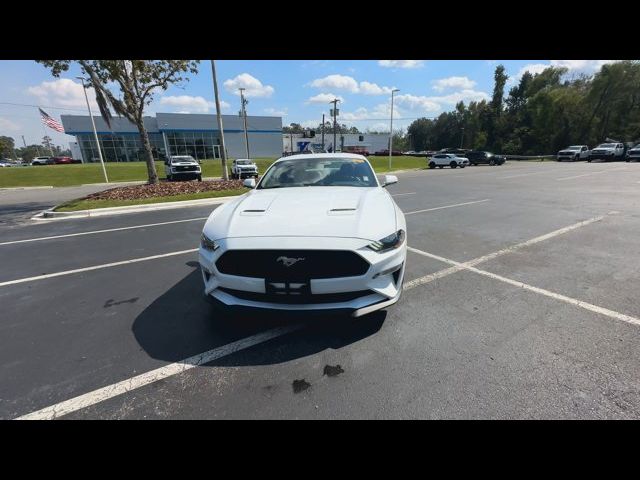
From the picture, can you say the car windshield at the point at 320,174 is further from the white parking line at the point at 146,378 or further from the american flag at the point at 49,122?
the american flag at the point at 49,122

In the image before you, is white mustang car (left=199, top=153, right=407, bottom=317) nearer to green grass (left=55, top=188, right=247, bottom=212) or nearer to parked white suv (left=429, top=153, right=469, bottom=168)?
green grass (left=55, top=188, right=247, bottom=212)

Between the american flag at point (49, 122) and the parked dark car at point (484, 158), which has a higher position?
the american flag at point (49, 122)

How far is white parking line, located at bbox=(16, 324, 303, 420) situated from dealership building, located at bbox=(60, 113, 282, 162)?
5637 cm

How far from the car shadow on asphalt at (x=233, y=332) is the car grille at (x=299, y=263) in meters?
0.33

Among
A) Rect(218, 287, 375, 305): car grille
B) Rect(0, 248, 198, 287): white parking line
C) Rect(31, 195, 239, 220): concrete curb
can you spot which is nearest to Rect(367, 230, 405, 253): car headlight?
Rect(218, 287, 375, 305): car grille

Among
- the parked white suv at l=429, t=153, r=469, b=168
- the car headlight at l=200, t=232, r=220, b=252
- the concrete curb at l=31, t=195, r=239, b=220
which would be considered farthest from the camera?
the parked white suv at l=429, t=153, r=469, b=168

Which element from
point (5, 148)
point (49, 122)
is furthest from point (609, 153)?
point (5, 148)

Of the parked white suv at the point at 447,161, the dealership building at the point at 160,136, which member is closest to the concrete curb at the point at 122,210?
the parked white suv at the point at 447,161

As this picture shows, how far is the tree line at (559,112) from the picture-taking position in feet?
155

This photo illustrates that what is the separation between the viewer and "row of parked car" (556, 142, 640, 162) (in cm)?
3197

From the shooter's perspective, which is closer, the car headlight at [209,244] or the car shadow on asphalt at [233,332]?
the car shadow on asphalt at [233,332]

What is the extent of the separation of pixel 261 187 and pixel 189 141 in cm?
5819
